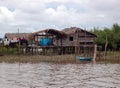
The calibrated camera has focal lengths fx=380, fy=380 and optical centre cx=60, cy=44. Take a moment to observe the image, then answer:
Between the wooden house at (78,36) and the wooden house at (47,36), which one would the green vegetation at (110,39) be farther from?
the wooden house at (47,36)

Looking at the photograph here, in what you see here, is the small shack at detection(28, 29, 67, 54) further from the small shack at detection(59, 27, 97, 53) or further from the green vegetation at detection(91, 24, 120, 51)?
the green vegetation at detection(91, 24, 120, 51)

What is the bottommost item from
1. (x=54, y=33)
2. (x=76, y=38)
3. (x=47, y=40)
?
(x=47, y=40)

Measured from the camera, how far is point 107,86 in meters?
18.7

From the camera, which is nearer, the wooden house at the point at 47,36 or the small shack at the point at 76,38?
the wooden house at the point at 47,36

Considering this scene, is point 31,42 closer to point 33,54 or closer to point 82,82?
point 33,54

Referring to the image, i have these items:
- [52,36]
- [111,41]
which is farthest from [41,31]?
[111,41]

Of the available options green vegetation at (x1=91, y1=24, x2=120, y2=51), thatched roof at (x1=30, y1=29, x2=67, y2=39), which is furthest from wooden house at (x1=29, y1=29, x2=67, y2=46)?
green vegetation at (x1=91, y1=24, x2=120, y2=51)

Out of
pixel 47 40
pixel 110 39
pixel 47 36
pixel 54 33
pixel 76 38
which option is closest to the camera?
pixel 54 33

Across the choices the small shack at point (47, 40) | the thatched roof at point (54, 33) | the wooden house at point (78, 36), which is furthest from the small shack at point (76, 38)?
the thatched roof at point (54, 33)

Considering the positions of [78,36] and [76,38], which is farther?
[76,38]

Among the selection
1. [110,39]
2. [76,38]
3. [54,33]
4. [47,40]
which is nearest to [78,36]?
[76,38]

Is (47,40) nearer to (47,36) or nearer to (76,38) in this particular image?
(47,36)

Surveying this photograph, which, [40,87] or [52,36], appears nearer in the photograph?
[40,87]

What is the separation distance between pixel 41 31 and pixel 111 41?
34.5 feet
